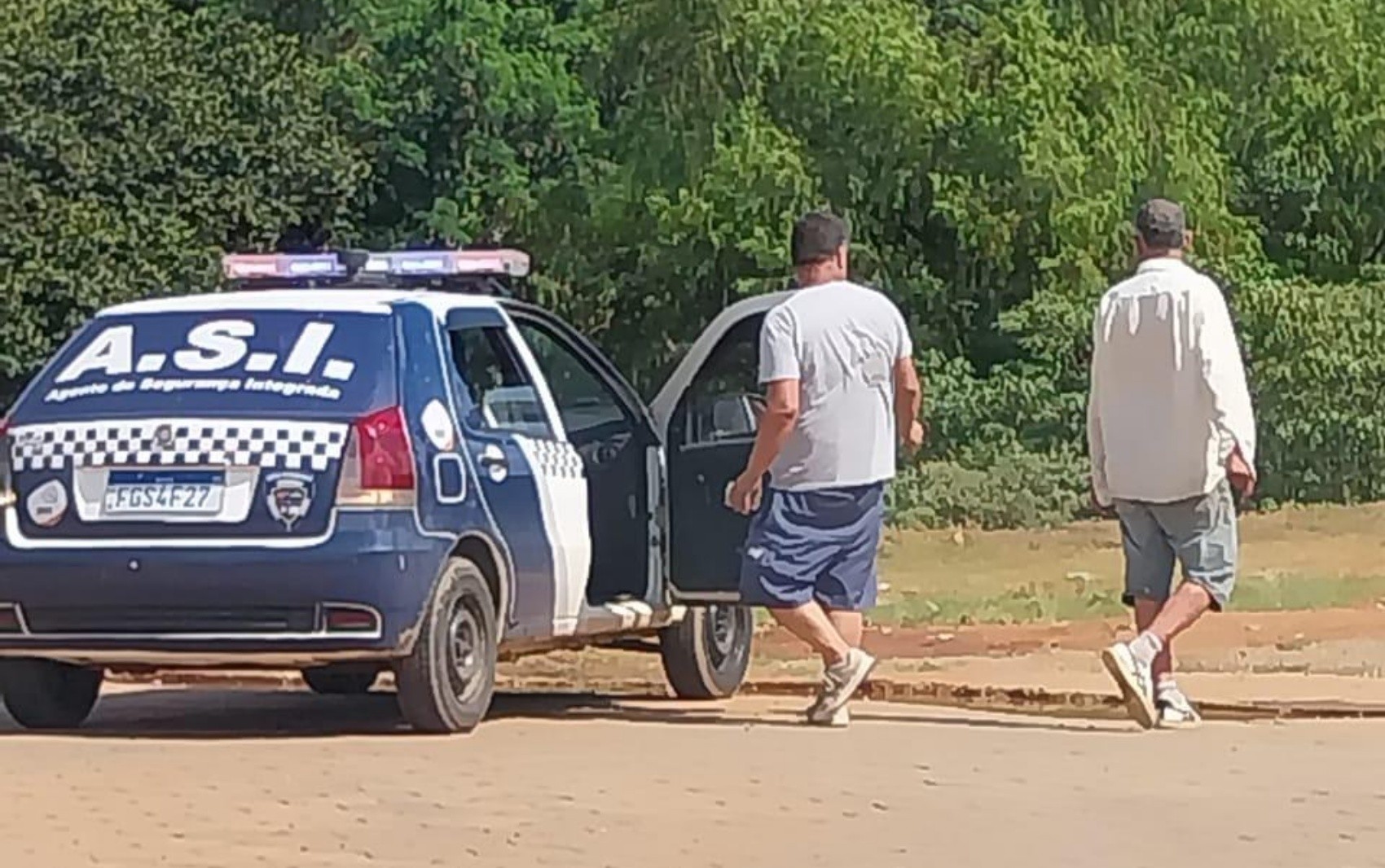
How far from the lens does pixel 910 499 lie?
86.7 feet

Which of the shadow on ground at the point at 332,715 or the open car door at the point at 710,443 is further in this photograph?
the open car door at the point at 710,443

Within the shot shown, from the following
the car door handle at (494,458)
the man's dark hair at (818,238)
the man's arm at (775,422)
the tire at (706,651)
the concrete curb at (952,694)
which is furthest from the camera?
the tire at (706,651)

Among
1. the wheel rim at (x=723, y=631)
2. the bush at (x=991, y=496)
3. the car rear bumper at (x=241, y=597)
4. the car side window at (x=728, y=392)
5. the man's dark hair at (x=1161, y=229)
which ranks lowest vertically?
the wheel rim at (x=723, y=631)

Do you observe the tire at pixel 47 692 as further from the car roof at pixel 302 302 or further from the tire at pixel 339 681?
the car roof at pixel 302 302

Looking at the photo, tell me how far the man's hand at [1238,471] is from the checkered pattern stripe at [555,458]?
243cm

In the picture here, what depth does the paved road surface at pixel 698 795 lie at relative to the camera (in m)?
7.36

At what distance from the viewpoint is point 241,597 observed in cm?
941

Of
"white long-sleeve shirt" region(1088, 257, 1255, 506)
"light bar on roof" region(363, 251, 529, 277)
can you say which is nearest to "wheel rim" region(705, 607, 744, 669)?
"light bar on roof" region(363, 251, 529, 277)

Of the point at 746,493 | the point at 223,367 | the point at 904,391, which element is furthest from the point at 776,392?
the point at 223,367

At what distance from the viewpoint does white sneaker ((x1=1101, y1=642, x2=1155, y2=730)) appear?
968cm

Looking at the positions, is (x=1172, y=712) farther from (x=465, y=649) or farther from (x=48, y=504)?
(x=48, y=504)

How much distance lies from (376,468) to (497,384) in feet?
3.68

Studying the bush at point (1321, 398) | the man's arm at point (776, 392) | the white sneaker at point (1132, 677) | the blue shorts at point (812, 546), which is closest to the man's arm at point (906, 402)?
the blue shorts at point (812, 546)

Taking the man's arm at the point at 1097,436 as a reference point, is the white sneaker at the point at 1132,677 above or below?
below
